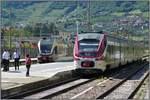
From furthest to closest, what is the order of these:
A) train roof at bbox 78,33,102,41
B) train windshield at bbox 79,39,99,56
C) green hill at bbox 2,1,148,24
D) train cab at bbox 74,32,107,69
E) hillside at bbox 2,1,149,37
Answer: green hill at bbox 2,1,148,24
hillside at bbox 2,1,149,37
train roof at bbox 78,33,102,41
train windshield at bbox 79,39,99,56
train cab at bbox 74,32,107,69

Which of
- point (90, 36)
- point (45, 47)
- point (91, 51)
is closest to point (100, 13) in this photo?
point (45, 47)

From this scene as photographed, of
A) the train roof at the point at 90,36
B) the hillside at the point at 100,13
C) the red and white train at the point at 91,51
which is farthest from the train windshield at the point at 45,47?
the hillside at the point at 100,13

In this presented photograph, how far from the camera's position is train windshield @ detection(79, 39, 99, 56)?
99.5ft

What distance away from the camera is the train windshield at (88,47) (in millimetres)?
30328

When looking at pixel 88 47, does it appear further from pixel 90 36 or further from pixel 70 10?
pixel 70 10

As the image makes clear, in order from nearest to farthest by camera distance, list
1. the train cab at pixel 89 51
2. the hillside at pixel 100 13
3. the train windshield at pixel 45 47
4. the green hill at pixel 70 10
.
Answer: the train cab at pixel 89 51, the train windshield at pixel 45 47, the hillside at pixel 100 13, the green hill at pixel 70 10

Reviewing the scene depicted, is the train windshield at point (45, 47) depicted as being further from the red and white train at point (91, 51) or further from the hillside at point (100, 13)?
the hillside at point (100, 13)

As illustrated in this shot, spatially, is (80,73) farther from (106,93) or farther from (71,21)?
(71,21)

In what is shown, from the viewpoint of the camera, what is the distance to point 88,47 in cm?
3041

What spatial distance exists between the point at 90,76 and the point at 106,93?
12363 millimetres

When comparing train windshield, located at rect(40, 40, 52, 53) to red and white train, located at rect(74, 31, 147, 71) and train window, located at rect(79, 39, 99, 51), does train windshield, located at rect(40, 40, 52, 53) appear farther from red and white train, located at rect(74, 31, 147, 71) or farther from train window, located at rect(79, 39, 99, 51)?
train window, located at rect(79, 39, 99, 51)

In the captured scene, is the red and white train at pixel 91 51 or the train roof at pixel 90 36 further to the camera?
the train roof at pixel 90 36

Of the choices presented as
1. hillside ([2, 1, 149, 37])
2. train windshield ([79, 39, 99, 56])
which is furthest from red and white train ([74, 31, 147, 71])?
hillside ([2, 1, 149, 37])

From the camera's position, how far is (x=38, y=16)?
138500mm
